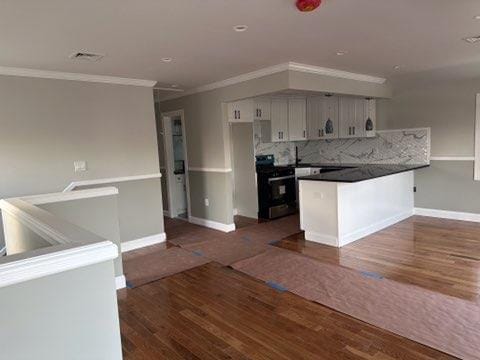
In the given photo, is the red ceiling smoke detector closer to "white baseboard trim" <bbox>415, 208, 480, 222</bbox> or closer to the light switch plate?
the light switch plate

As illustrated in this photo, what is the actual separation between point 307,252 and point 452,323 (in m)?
1.88

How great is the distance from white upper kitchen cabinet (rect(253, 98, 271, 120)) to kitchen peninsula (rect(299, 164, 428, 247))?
201 centimetres

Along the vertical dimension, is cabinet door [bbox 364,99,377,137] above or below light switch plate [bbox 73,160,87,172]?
above

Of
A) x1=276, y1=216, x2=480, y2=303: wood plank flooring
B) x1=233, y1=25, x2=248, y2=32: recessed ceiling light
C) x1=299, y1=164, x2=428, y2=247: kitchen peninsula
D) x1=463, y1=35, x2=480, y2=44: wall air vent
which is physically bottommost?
x1=276, y1=216, x2=480, y2=303: wood plank flooring

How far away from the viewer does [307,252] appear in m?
4.34

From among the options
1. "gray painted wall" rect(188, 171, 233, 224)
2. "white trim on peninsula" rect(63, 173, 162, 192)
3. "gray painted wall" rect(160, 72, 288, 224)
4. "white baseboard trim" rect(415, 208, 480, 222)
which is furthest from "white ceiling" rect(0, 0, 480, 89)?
"white baseboard trim" rect(415, 208, 480, 222)

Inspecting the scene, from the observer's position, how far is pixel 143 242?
4.98 m

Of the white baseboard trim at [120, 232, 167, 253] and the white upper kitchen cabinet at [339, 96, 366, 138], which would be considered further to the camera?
the white upper kitchen cabinet at [339, 96, 366, 138]

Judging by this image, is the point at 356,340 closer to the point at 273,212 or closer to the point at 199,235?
the point at 199,235

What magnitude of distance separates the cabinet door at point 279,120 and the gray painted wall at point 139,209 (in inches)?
102

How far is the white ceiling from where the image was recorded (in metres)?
2.38

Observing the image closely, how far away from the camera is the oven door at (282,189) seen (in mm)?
6219

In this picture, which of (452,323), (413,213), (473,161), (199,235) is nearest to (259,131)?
(199,235)

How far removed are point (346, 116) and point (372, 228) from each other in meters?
2.38
